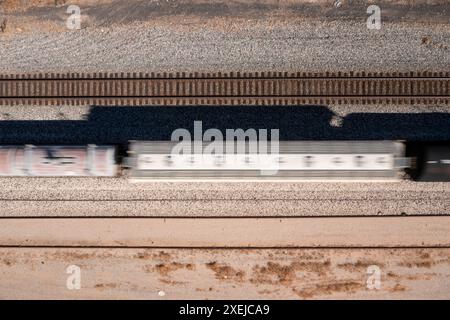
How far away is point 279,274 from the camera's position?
13.5 meters

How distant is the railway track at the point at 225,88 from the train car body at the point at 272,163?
1.90 metres

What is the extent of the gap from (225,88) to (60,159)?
5264 mm

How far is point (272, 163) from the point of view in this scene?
11.6m

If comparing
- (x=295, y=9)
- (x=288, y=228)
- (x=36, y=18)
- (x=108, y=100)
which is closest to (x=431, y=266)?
(x=288, y=228)

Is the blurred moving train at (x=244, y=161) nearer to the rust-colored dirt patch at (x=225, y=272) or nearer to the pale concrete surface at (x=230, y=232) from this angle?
the pale concrete surface at (x=230, y=232)

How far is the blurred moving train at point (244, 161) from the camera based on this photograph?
37.7 ft

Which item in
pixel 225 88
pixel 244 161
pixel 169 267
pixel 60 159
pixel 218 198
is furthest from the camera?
pixel 169 267

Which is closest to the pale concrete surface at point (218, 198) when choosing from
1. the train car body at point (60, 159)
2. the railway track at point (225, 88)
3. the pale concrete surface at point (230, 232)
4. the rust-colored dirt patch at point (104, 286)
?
the pale concrete surface at point (230, 232)

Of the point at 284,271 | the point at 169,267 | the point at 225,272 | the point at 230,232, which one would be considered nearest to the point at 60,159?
the point at 169,267

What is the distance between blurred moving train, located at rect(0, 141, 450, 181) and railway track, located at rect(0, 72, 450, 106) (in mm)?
1705

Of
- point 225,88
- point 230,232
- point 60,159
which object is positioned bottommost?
point 230,232

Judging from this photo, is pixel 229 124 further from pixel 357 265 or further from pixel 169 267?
pixel 357 265
